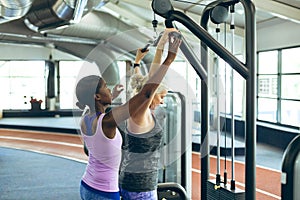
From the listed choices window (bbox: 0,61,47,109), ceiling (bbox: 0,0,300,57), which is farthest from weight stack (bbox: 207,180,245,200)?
window (bbox: 0,61,47,109)

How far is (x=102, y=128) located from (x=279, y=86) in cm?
632

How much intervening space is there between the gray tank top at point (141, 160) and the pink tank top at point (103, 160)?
0.08 m

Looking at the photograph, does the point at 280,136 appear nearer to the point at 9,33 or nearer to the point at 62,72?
the point at 9,33

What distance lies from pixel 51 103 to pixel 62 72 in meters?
1.10

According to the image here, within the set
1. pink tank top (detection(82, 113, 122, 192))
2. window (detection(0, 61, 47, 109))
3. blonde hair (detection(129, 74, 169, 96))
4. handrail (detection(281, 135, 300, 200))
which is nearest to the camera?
handrail (detection(281, 135, 300, 200))

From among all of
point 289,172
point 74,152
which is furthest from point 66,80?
point 289,172

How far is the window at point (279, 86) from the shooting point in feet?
22.3

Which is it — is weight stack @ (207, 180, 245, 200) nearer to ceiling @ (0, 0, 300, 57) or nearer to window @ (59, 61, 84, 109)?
ceiling @ (0, 0, 300, 57)

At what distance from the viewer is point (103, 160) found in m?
1.75

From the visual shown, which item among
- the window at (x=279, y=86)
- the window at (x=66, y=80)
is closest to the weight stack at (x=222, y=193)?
the window at (x=279, y=86)

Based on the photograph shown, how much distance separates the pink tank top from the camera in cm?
167

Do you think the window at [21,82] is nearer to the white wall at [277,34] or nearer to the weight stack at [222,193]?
the white wall at [277,34]

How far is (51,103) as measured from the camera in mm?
11016

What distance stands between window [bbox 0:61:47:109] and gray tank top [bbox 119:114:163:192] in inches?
389
